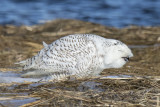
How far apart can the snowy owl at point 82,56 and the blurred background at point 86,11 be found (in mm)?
9267

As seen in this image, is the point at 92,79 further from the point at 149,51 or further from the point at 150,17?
the point at 150,17

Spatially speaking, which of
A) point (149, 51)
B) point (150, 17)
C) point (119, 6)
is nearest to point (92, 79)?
point (149, 51)

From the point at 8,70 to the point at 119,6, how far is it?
13667 mm

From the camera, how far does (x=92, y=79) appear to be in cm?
510

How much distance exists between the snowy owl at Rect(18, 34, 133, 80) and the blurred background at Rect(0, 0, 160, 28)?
365 inches

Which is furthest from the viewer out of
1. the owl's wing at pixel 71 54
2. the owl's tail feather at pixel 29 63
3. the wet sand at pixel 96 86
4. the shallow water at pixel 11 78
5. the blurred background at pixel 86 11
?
the blurred background at pixel 86 11

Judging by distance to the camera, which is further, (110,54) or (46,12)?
(46,12)

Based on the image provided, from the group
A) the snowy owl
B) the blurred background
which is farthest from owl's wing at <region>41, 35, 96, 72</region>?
the blurred background

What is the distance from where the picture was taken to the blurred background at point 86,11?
1570 cm

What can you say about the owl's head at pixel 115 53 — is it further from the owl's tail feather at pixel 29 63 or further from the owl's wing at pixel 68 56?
the owl's tail feather at pixel 29 63

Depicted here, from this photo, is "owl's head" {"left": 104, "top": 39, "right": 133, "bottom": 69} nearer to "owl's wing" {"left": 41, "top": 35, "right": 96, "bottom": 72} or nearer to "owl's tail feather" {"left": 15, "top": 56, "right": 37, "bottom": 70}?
"owl's wing" {"left": 41, "top": 35, "right": 96, "bottom": 72}

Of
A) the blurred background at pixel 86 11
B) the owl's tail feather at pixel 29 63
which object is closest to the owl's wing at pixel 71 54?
the owl's tail feather at pixel 29 63

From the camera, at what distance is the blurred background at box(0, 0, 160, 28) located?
51.5 feet

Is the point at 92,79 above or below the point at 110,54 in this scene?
below
